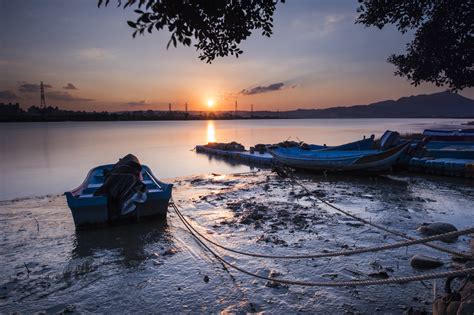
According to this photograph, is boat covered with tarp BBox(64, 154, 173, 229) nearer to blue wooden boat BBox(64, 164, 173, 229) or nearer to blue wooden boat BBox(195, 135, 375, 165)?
blue wooden boat BBox(64, 164, 173, 229)

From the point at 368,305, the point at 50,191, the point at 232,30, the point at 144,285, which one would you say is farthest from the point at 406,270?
the point at 50,191

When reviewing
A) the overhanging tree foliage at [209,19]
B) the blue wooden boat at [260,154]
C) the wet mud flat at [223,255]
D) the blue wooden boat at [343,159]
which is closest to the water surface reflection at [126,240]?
the wet mud flat at [223,255]

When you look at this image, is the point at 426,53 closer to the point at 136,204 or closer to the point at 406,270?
the point at 406,270

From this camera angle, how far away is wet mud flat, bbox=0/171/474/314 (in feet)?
17.3

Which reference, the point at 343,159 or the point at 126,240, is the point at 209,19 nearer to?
the point at 126,240

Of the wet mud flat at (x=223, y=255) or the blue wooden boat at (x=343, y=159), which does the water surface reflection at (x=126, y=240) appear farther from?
the blue wooden boat at (x=343, y=159)

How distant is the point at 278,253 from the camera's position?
23.7 feet

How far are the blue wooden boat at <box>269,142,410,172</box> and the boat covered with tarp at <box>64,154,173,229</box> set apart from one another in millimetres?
11160

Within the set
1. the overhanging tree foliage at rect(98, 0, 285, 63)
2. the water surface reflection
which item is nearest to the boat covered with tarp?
the water surface reflection

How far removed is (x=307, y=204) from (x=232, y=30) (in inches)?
319

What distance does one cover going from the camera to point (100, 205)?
9.11m

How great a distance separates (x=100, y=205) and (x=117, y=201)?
1.58ft

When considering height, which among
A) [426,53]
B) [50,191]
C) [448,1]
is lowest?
[50,191]

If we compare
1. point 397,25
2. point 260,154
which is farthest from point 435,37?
point 260,154
